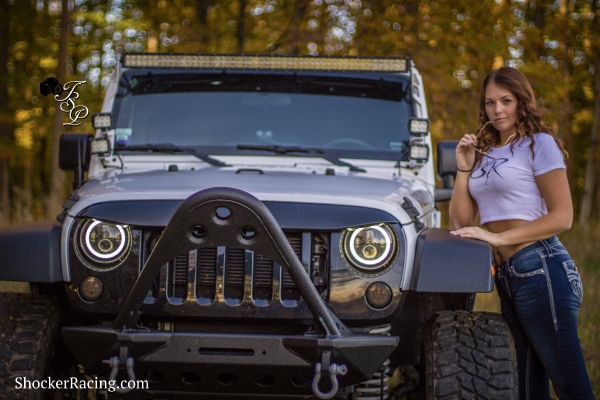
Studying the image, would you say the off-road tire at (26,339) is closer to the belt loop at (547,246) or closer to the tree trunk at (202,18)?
the belt loop at (547,246)

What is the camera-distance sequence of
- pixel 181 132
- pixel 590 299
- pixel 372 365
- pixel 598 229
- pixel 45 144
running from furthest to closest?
pixel 45 144 → pixel 598 229 → pixel 590 299 → pixel 181 132 → pixel 372 365

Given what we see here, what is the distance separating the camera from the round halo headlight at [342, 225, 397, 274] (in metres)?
2.88

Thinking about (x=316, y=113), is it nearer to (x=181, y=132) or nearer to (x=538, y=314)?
(x=181, y=132)

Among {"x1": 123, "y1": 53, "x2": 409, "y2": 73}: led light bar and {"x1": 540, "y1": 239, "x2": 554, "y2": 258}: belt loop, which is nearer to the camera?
{"x1": 540, "y1": 239, "x2": 554, "y2": 258}: belt loop

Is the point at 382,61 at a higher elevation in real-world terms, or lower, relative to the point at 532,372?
higher

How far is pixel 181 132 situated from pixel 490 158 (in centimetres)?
176

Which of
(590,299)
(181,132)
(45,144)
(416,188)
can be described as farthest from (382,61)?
(45,144)

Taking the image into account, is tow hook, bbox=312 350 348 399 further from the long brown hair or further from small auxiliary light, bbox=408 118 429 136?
small auxiliary light, bbox=408 118 429 136

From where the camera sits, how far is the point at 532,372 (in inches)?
134

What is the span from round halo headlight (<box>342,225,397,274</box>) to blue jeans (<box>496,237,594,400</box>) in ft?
2.23

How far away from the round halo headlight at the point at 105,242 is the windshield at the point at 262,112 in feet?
3.98

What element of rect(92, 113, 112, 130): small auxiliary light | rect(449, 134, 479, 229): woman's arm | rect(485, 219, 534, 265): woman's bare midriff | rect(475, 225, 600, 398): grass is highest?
rect(92, 113, 112, 130): small auxiliary light

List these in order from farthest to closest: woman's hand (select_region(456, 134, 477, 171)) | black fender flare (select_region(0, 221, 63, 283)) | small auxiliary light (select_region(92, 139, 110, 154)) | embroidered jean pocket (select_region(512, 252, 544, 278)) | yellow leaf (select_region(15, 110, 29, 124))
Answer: yellow leaf (select_region(15, 110, 29, 124)) < small auxiliary light (select_region(92, 139, 110, 154)) < woman's hand (select_region(456, 134, 477, 171)) < embroidered jean pocket (select_region(512, 252, 544, 278)) < black fender flare (select_region(0, 221, 63, 283))

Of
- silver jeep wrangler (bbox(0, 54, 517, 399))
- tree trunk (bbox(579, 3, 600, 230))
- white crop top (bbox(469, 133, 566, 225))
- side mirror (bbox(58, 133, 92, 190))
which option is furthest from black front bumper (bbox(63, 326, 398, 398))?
tree trunk (bbox(579, 3, 600, 230))
